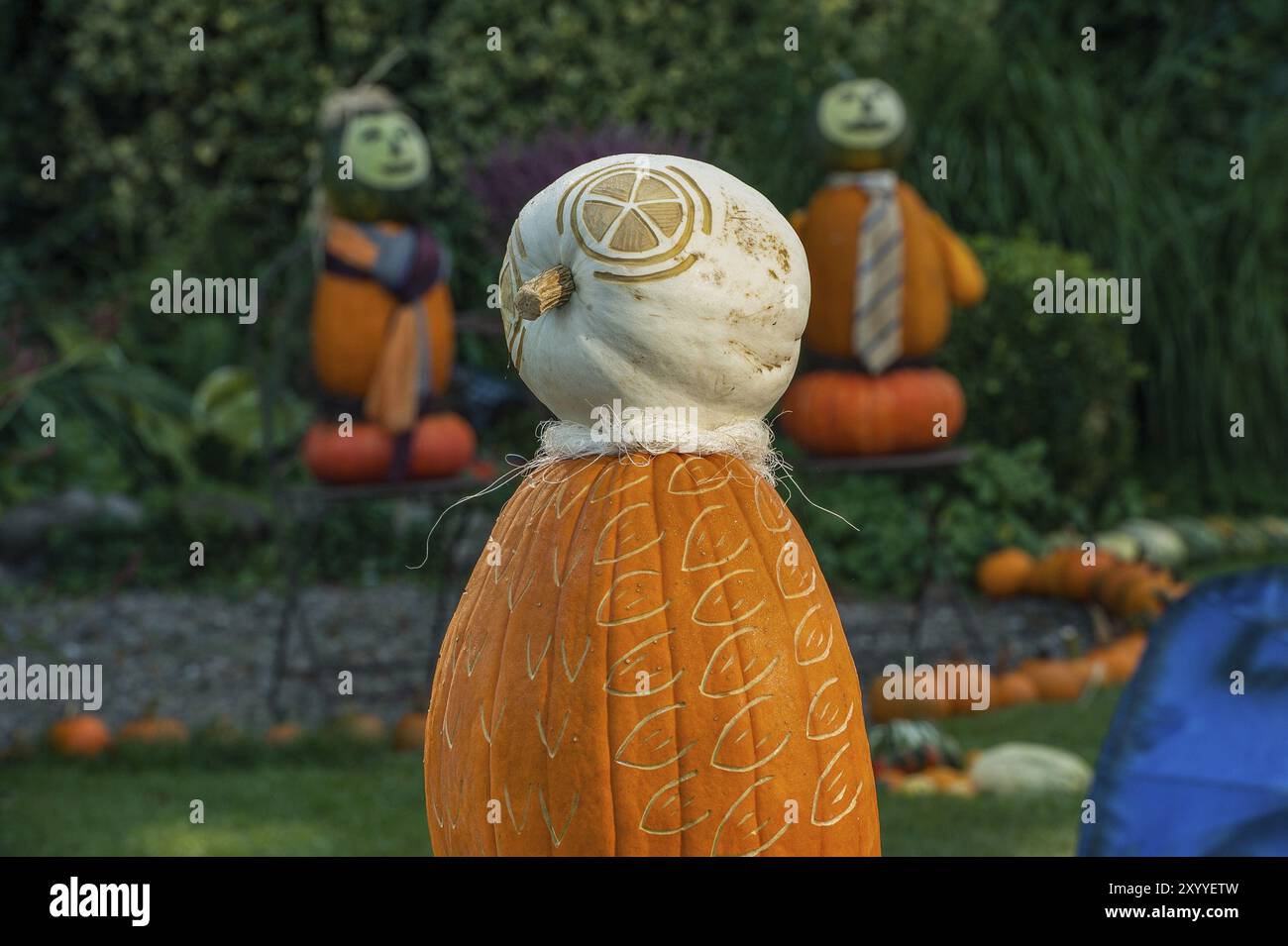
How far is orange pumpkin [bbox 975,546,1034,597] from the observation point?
21.0 feet

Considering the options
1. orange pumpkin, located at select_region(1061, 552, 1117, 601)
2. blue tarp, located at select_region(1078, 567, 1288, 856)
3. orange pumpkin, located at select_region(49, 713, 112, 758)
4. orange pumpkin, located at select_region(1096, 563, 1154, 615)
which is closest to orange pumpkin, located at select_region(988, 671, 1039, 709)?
orange pumpkin, located at select_region(1096, 563, 1154, 615)

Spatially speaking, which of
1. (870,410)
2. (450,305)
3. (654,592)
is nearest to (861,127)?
(870,410)

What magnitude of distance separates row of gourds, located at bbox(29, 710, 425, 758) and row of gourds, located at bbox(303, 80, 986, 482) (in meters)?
0.81

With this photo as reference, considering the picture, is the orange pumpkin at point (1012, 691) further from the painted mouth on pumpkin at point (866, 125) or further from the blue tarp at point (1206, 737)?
the blue tarp at point (1206, 737)

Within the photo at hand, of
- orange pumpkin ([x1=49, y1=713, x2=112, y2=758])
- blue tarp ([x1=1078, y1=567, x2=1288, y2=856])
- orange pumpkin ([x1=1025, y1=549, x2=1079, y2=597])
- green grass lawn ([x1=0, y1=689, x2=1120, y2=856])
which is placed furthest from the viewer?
orange pumpkin ([x1=1025, y1=549, x2=1079, y2=597])

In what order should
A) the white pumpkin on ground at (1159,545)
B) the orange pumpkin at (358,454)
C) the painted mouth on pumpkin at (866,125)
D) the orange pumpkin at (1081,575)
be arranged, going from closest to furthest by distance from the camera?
1. the orange pumpkin at (358,454)
2. the painted mouth on pumpkin at (866,125)
3. the orange pumpkin at (1081,575)
4. the white pumpkin on ground at (1159,545)

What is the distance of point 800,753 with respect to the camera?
5.97 ft

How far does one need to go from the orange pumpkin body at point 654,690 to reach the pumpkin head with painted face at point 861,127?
3563 millimetres

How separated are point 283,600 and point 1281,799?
5.27m

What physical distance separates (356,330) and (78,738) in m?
1.57

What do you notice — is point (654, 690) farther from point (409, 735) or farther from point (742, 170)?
point (742, 170)

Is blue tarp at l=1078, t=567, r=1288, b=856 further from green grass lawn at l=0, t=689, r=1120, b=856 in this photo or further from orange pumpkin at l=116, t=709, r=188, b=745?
orange pumpkin at l=116, t=709, r=188, b=745

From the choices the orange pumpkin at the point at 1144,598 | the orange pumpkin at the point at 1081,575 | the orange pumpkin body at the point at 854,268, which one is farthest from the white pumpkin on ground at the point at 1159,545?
the orange pumpkin body at the point at 854,268

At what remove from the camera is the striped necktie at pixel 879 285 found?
5.09m
